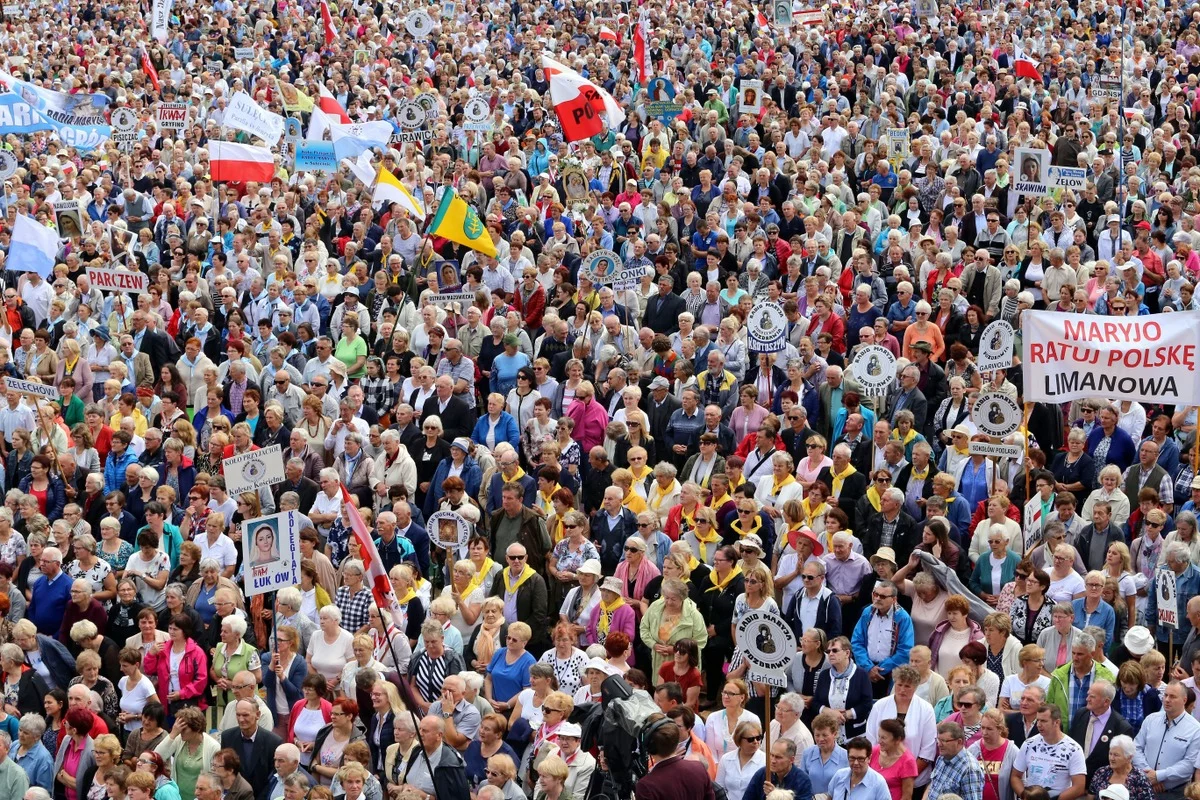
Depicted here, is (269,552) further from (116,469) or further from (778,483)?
(778,483)

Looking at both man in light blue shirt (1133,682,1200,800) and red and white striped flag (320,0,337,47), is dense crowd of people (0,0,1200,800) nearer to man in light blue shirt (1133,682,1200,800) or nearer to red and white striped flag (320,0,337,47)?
man in light blue shirt (1133,682,1200,800)

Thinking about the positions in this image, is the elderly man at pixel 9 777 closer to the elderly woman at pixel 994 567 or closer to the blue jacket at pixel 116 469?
the blue jacket at pixel 116 469

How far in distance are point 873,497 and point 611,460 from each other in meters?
2.53

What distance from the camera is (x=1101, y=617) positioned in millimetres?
12688

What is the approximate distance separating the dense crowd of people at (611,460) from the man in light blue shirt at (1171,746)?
2cm

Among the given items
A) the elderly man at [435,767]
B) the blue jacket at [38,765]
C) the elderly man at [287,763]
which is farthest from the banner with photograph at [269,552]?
the elderly man at [435,767]

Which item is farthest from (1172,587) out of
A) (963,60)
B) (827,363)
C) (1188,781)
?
(963,60)

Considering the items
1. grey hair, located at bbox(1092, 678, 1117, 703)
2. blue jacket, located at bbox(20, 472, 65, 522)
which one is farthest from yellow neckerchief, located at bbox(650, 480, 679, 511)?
blue jacket, located at bbox(20, 472, 65, 522)

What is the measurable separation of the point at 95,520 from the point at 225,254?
232 inches

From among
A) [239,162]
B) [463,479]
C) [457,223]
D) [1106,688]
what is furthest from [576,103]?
[1106,688]

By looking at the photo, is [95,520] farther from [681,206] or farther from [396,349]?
[681,206]

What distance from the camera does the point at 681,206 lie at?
71.4 ft

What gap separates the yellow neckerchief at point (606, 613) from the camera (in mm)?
13289

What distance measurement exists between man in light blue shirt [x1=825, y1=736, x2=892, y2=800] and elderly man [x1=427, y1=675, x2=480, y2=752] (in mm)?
2360
